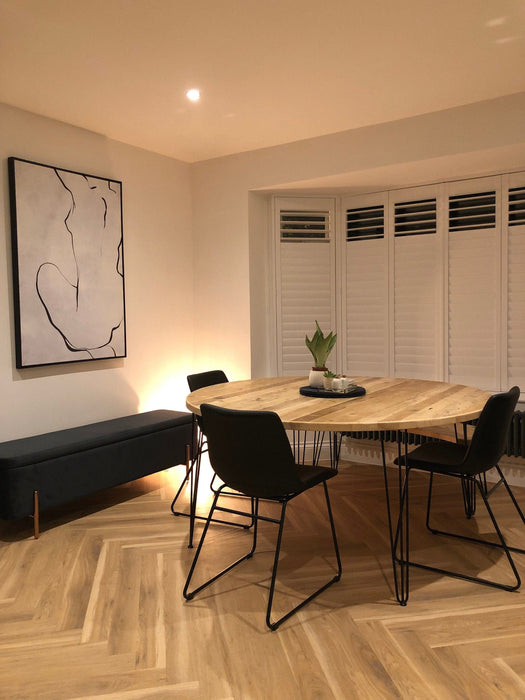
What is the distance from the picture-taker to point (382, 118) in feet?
12.5

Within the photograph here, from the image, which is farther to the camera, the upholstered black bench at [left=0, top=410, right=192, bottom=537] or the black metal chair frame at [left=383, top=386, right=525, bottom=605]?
the upholstered black bench at [left=0, top=410, right=192, bottom=537]

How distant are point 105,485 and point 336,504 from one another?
4.77ft

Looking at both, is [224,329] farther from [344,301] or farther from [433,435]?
[433,435]

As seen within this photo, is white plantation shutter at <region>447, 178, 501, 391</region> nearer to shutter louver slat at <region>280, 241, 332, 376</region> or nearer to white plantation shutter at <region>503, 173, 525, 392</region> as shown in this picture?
white plantation shutter at <region>503, 173, 525, 392</region>

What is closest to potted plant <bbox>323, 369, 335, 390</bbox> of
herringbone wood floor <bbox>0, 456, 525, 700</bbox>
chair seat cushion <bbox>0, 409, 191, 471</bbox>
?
herringbone wood floor <bbox>0, 456, 525, 700</bbox>

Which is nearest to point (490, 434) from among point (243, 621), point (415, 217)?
point (243, 621)

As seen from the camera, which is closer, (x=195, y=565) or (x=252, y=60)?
(x=195, y=565)

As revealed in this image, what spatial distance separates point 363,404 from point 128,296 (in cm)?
231

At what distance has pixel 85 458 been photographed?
3.36m

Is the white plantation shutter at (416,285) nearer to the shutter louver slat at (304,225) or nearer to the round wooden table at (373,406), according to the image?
the shutter louver slat at (304,225)

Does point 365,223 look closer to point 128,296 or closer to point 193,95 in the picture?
point 193,95

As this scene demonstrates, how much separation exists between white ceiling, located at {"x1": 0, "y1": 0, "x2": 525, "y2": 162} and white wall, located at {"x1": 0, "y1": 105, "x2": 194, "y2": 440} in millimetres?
195

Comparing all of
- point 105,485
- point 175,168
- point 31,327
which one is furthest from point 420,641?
point 175,168

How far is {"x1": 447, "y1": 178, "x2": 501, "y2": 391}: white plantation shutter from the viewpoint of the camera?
4.07 meters
